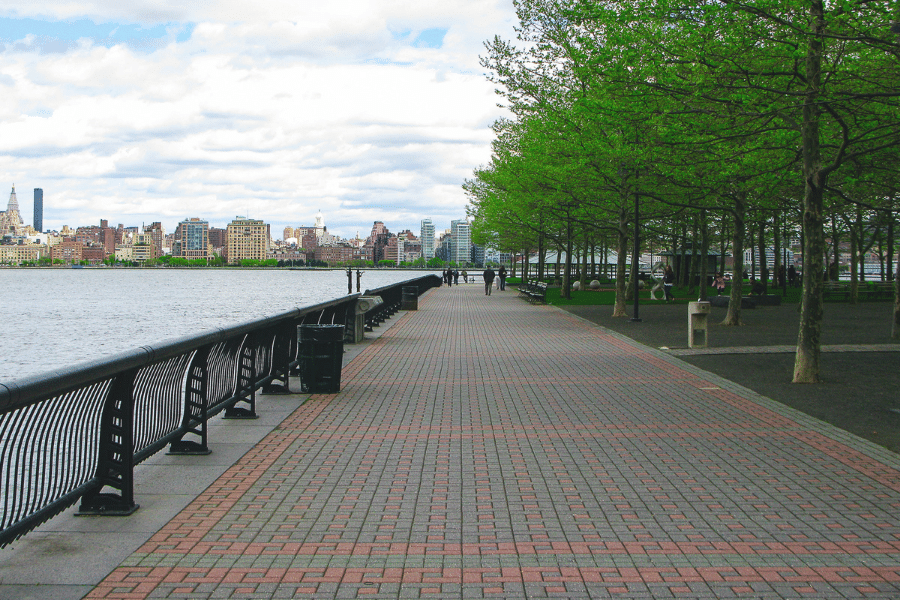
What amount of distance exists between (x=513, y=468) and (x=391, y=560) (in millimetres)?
2399

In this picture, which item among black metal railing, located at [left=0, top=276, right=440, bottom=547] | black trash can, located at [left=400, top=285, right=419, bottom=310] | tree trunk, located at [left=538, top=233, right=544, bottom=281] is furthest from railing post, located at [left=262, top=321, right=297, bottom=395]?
tree trunk, located at [left=538, top=233, right=544, bottom=281]

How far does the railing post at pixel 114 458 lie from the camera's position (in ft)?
17.9

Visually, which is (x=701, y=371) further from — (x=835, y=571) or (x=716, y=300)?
(x=716, y=300)

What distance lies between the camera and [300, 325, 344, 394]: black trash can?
10.7m

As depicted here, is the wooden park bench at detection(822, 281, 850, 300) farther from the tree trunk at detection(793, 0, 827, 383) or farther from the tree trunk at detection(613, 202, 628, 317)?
the tree trunk at detection(793, 0, 827, 383)

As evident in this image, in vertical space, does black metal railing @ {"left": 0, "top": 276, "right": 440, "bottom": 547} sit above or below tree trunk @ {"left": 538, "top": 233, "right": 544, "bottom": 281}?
below

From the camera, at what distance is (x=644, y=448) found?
767 centimetres

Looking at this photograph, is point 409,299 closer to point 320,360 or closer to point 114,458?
point 320,360

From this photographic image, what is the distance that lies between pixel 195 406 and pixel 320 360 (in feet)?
11.6

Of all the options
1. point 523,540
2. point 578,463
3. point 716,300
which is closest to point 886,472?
point 578,463

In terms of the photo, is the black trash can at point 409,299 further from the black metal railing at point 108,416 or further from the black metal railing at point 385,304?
the black metal railing at point 108,416

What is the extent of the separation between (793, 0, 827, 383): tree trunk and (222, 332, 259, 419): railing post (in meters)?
7.50

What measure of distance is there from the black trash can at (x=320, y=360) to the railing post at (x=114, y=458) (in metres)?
5.11

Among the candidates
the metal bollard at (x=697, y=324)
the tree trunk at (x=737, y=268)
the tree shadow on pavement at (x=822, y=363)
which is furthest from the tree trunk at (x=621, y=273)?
the metal bollard at (x=697, y=324)
